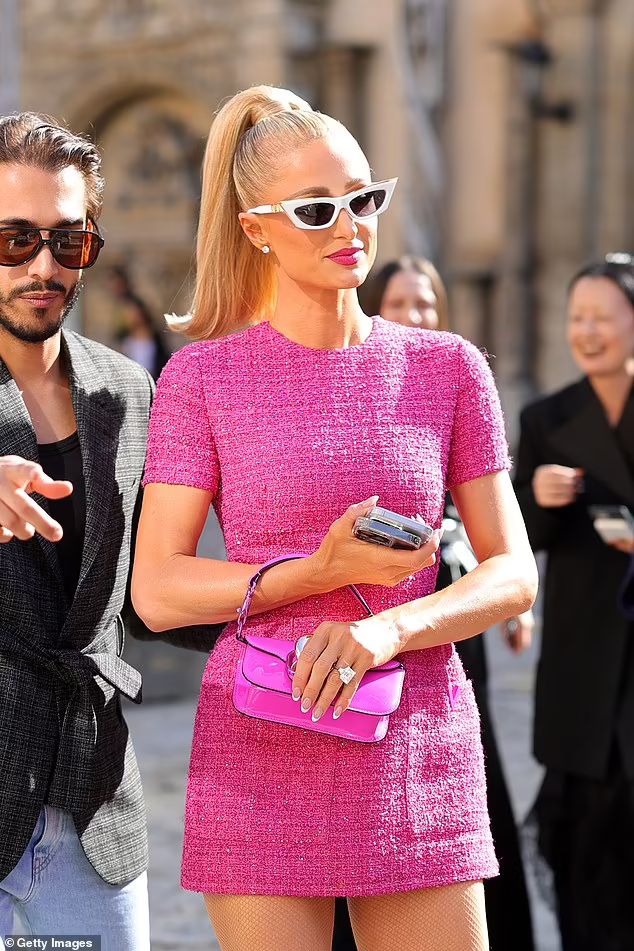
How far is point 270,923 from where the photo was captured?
8.46 feet

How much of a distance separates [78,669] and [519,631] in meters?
1.70

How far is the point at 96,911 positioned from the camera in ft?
9.20

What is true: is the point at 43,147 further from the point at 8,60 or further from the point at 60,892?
the point at 8,60

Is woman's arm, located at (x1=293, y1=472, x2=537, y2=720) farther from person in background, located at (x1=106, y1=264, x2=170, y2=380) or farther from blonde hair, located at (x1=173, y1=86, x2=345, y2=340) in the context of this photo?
person in background, located at (x1=106, y1=264, x2=170, y2=380)

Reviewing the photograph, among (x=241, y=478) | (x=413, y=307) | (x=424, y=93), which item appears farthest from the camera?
(x=424, y=93)

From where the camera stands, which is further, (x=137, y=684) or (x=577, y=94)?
(x=577, y=94)

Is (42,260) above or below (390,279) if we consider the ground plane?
above

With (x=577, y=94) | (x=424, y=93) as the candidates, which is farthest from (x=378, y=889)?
(x=424, y=93)

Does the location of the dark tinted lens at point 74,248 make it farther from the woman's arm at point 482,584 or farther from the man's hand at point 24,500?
the woman's arm at point 482,584

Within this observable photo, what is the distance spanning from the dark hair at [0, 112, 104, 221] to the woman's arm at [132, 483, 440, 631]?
0.63 meters

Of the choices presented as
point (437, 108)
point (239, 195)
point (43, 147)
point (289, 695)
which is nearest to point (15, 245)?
point (43, 147)

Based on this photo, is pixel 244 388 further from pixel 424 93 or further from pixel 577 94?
pixel 424 93

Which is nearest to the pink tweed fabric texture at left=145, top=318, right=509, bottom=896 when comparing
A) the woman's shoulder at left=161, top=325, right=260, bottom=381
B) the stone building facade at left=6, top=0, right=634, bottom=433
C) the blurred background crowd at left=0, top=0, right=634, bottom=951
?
the woman's shoulder at left=161, top=325, right=260, bottom=381

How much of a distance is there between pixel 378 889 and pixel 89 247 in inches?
47.7
